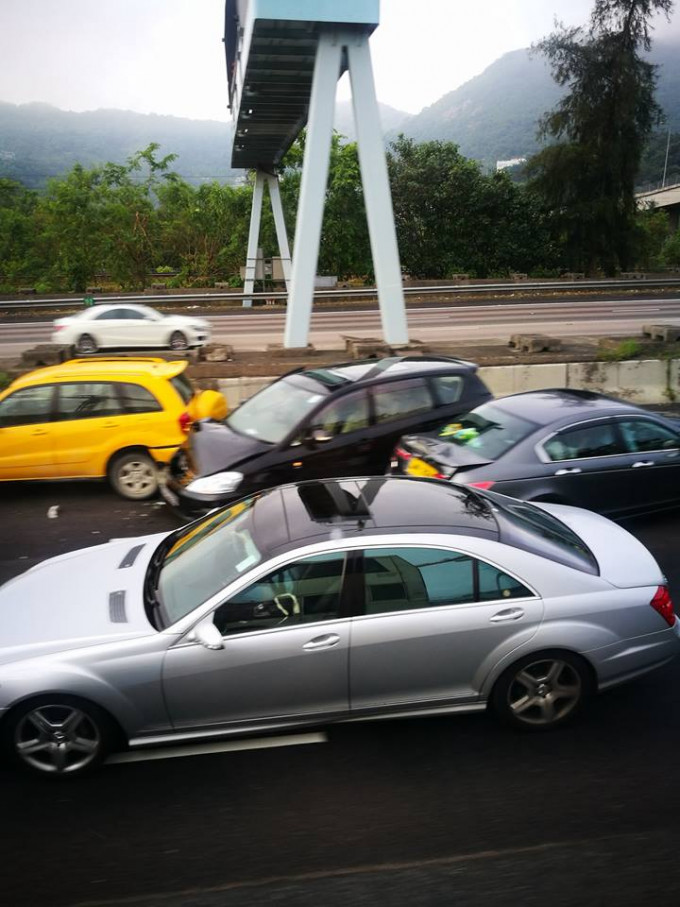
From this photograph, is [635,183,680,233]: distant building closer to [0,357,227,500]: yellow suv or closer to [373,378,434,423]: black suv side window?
[373,378,434,423]: black suv side window

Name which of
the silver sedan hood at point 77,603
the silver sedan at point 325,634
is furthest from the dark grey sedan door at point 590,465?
the silver sedan hood at point 77,603

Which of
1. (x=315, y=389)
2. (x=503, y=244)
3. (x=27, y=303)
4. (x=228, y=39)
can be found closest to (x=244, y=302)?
(x=27, y=303)

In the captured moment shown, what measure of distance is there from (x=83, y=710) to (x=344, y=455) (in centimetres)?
463

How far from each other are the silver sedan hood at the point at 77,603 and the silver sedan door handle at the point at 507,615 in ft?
6.03

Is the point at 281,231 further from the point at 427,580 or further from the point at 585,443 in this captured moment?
the point at 427,580

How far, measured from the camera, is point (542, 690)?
13.7 ft

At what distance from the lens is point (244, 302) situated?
108 ft

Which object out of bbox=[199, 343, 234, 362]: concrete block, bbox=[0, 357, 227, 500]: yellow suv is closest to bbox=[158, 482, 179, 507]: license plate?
bbox=[0, 357, 227, 500]: yellow suv

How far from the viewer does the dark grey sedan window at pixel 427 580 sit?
13.1 feet

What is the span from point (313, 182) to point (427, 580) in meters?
12.4

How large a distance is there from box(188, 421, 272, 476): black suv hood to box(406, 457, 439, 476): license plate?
147 centimetres

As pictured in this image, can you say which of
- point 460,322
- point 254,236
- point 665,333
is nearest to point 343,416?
point 665,333

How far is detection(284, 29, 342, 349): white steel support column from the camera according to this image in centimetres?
1421

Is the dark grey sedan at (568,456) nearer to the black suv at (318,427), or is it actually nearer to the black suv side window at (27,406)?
the black suv at (318,427)
